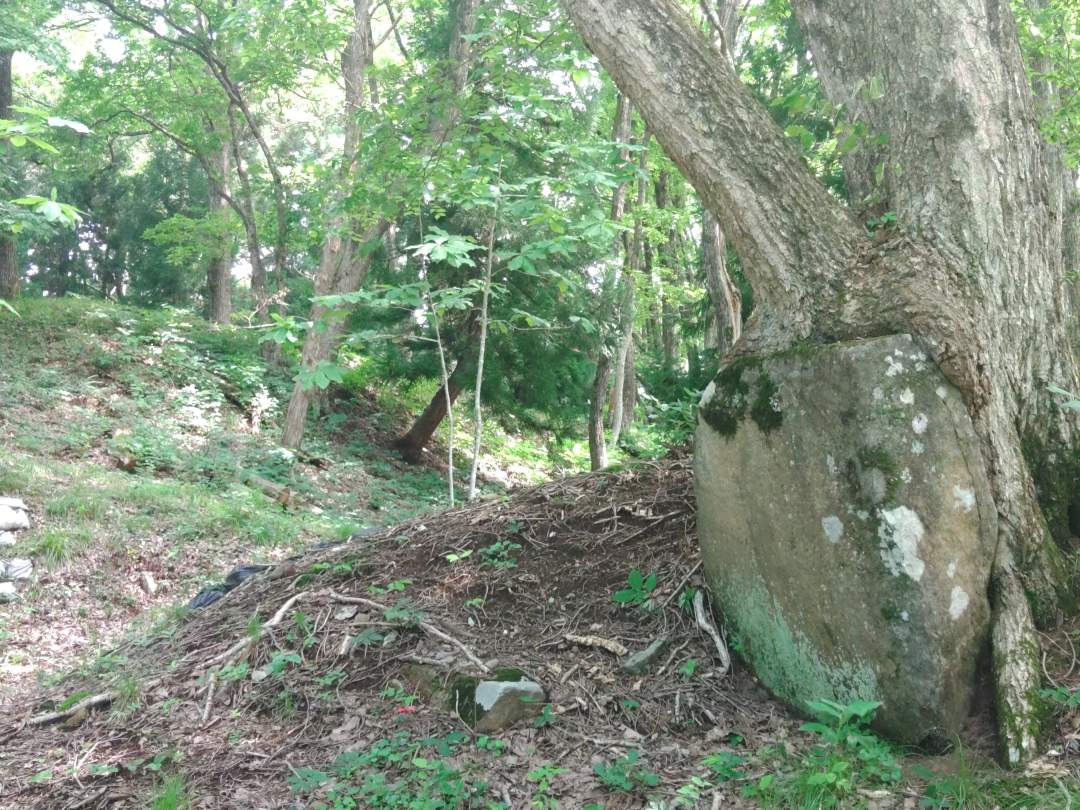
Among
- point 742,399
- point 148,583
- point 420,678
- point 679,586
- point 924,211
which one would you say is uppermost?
point 924,211

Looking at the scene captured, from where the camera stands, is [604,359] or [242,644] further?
[604,359]

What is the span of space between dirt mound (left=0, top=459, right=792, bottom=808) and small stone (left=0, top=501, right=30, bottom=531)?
303cm

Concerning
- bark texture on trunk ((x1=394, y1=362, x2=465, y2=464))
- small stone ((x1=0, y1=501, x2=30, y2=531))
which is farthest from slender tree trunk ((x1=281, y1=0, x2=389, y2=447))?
small stone ((x1=0, y1=501, x2=30, y2=531))

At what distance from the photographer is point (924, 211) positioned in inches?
143

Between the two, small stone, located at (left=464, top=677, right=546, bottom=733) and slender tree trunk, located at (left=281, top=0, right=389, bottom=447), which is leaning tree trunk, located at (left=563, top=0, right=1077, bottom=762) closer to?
small stone, located at (left=464, top=677, right=546, bottom=733)

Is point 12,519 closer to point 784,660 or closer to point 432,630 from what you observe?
point 432,630

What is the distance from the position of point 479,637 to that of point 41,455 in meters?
7.99

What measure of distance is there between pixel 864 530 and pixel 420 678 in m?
2.13

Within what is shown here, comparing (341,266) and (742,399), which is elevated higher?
(341,266)

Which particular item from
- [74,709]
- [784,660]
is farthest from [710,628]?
[74,709]

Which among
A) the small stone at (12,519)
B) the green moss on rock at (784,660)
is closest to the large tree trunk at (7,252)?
the small stone at (12,519)

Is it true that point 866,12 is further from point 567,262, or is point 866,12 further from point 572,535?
point 567,262

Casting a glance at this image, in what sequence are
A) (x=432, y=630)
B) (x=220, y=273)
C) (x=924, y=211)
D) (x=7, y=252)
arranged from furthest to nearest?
1. (x=220, y=273)
2. (x=7, y=252)
3. (x=432, y=630)
4. (x=924, y=211)

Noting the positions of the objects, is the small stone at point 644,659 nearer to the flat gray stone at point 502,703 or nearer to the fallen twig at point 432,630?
the flat gray stone at point 502,703
